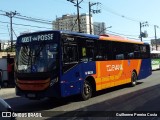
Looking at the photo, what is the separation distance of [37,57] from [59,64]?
0.95m

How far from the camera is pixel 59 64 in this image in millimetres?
13023

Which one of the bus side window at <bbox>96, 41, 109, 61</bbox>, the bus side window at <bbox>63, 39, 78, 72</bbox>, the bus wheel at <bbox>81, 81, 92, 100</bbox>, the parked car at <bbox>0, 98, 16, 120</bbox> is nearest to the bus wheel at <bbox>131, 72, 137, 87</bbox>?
the bus side window at <bbox>96, 41, 109, 61</bbox>

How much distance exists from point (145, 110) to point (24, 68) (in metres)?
5.00

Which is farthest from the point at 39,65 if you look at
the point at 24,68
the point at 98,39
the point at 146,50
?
the point at 146,50

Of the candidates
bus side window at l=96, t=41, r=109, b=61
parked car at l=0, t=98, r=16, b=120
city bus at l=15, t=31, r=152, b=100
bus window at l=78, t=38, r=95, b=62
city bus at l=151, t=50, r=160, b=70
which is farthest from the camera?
city bus at l=151, t=50, r=160, b=70

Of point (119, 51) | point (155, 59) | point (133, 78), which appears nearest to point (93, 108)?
point (119, 51)

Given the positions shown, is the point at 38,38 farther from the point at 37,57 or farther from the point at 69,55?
the point at 69,55

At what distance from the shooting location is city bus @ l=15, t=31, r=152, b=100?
1302 centimetres

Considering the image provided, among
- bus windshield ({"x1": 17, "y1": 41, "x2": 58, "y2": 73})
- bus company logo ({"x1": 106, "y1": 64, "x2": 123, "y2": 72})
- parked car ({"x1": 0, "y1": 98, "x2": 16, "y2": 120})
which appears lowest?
parked car ({"x1": 0, "y1": 98, "x2": 16, "y2": 120})

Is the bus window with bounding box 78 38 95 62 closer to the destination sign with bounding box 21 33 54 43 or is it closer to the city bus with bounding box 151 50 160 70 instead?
the destination sign with bounding box 21 33 54 43

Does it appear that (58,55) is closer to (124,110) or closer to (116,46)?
(124,110)

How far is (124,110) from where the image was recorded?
11.6 m

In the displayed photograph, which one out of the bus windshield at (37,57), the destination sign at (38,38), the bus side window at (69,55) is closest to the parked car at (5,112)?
the bus windshield at (37,57)

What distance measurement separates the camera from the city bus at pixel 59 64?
13016mm
